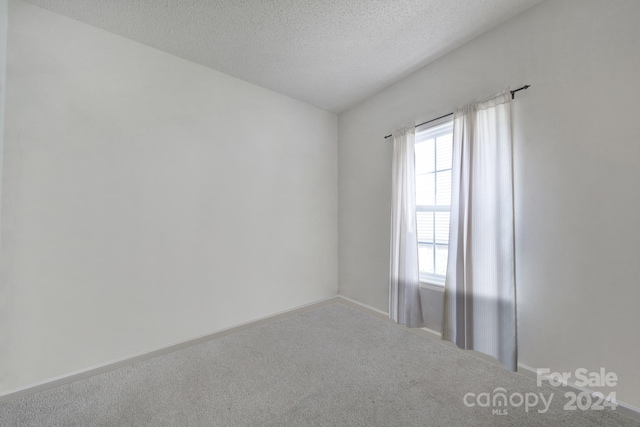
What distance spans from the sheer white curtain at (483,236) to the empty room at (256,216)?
16mm

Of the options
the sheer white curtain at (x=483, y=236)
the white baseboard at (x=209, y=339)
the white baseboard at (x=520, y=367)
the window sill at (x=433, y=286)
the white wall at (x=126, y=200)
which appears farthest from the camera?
the window sill at (x=433, y=286)

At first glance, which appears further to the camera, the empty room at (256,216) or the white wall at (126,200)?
the white wall at (126,200)

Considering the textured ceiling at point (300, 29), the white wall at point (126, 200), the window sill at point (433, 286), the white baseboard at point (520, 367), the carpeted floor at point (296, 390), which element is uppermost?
the textured ceiling at point (300, 29)

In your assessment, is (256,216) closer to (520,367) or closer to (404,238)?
(404,238)

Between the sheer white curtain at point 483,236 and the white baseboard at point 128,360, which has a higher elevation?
the sheer white curtain at point 483,236

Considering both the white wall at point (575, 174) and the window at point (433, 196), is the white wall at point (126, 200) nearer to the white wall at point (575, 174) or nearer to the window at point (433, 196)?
the window at point (433, 196)

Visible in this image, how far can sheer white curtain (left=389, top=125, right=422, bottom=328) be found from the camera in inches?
98.6

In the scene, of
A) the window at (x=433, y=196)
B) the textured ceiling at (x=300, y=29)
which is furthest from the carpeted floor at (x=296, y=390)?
the textured ceiling at (x=300, y=29)

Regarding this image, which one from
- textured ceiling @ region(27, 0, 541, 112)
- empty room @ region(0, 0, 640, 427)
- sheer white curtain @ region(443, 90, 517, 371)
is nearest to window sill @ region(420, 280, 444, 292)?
empty room @ region(0, 0, 640, 427)

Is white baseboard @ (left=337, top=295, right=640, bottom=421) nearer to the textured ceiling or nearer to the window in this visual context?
the window

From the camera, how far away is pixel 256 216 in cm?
280

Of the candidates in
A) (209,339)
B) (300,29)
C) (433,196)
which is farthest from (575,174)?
(209,339)

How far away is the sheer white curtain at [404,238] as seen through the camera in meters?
2.50

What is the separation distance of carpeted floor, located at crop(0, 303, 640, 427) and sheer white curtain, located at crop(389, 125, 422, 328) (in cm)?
34
